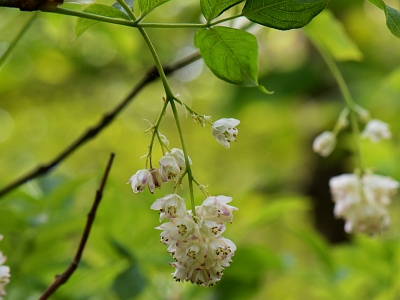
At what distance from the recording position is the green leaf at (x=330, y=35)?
94 centimetres

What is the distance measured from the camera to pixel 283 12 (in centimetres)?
45

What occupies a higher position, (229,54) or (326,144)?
(229,54)

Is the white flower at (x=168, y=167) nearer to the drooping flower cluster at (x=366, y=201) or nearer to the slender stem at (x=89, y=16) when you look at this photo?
the slender stem at (x=89, y=16)

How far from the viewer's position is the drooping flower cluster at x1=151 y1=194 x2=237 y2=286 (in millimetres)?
496

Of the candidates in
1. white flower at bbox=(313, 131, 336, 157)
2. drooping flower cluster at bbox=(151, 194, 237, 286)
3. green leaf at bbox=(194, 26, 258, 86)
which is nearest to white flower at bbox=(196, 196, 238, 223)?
drooping flower cluster at bbox=(151, 194, 237, 286)

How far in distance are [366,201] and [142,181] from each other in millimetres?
530

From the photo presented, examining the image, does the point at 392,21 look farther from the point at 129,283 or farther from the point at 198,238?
the point at 129,283

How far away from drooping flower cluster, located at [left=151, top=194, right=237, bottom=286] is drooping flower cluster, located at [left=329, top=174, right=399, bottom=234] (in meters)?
0.46

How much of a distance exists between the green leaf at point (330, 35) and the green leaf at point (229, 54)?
19.1 inches

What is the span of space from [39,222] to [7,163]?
2154 millimetres

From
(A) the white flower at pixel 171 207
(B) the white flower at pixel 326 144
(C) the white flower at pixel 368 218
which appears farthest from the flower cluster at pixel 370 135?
(A) the white flower at pixel 171 207

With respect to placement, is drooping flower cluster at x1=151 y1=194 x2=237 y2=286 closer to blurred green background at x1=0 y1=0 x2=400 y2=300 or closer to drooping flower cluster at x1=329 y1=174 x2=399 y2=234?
blurred green background at x1=0 y1=0 x2=400 y2=300

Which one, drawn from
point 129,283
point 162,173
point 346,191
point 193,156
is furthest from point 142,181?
point 193,156

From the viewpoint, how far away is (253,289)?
1103 millimetres
